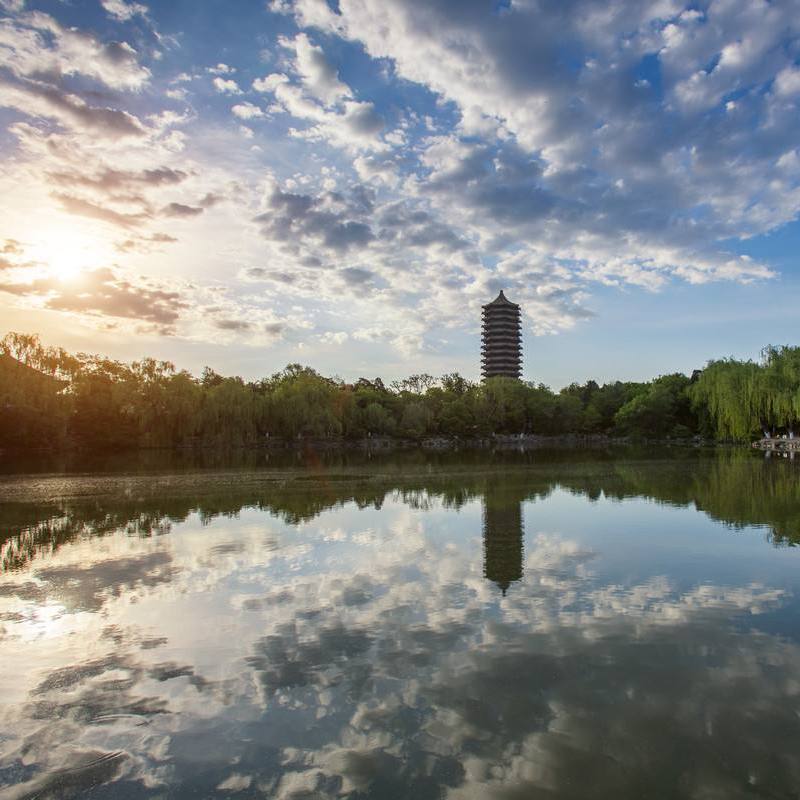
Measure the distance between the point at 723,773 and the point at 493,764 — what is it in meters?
1.44

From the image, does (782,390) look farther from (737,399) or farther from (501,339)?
(501,339)

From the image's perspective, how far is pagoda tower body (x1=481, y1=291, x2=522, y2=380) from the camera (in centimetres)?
9519

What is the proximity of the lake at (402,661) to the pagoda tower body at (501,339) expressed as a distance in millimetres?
83051

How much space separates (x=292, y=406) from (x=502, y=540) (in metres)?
48.1

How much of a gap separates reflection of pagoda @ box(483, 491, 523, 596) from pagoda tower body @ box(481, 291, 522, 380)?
79495mm

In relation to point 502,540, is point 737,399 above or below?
above

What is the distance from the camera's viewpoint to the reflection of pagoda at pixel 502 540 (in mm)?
8906

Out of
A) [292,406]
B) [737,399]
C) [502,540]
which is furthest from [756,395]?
[502,540]

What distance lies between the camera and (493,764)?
4.14 metres

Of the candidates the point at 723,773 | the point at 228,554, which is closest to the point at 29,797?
the point at 723,773

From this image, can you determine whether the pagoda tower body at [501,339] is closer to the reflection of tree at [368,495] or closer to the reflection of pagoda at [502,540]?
the reflection of tree at [368,495]

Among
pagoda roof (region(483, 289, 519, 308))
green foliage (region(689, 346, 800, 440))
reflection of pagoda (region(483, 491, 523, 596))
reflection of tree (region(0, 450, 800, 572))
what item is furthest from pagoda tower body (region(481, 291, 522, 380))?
reflection of pagoda (region(483, 491, 523, 596))

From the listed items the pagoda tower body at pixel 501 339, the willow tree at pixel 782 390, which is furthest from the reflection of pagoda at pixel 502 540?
the pagoda tower body at pixel 501 339

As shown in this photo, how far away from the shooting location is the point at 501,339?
9556 cm
